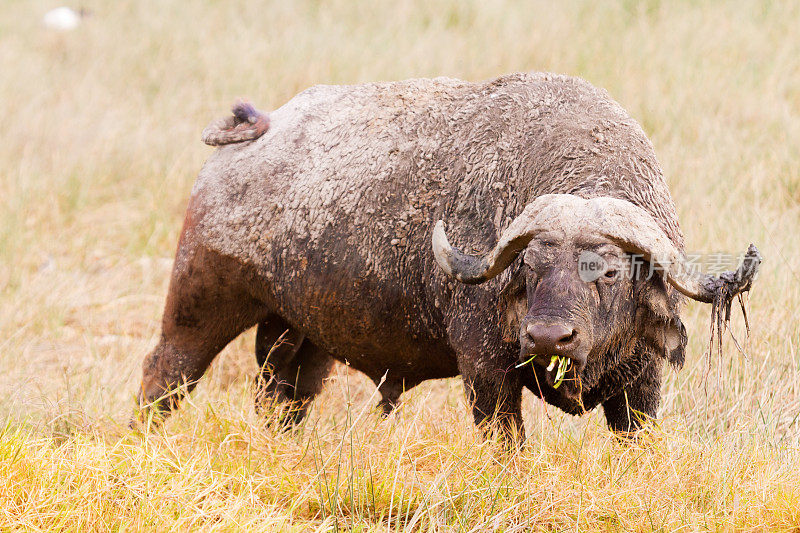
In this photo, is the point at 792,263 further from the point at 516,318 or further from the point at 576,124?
the point at 516,318

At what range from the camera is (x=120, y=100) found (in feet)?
37.5

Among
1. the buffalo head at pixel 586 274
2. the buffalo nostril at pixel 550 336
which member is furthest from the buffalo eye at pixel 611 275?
the buffalo nostril at pixel 550 336

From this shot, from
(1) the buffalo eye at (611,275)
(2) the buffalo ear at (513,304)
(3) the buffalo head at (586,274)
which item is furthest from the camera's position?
(2) the buffalo ear at (513,304)

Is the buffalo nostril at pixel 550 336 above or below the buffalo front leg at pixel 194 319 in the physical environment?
above

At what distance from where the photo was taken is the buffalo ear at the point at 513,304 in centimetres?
411

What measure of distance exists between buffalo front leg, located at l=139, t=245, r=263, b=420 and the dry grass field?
0.91ft

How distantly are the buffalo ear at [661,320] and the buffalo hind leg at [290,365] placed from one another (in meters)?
2.38

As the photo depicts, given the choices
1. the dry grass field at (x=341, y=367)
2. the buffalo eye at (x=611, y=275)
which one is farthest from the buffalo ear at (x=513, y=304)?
the dry grass field at (x=341, y=367)

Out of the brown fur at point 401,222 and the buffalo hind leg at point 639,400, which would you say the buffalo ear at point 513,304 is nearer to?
the brown fur at point 401,222

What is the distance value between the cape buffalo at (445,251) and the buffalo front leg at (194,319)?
0.04ft

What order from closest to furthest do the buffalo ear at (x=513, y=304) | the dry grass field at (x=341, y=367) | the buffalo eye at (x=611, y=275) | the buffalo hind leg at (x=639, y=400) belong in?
1. the buffalo eye at (x=611, y=275)
2. the dry grass field at (x=341, y=367)
3. the buffalo ear at (x=513, y=304)
4. the buffalo hind leg at (x=639, y=400)

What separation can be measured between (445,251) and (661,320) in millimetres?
925

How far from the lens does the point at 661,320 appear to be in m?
4.08

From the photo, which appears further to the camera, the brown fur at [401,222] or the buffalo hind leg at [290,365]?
the buffalo hind leg at [290,365]
